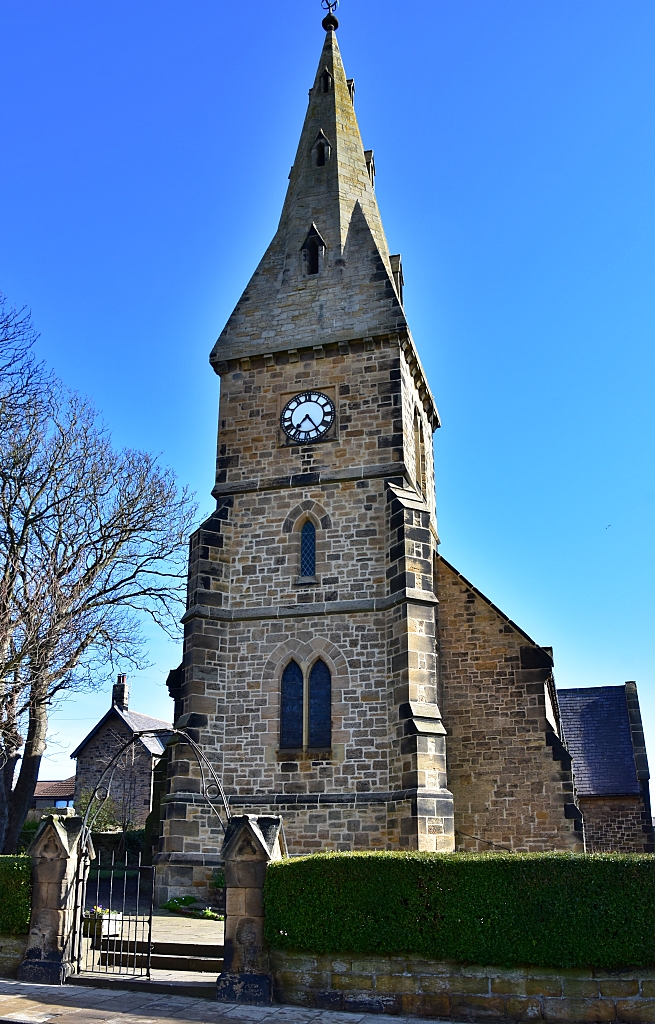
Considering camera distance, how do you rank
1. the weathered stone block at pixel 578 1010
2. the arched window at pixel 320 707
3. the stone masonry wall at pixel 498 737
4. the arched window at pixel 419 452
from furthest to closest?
1. the arched window at pixel 419 452
2. the stone masonry wall at pixel 498 737
3. the arched window at pixel 320 707
4. the weathered stone block at pixel 578 1010

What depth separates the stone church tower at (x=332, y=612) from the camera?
16.1 m

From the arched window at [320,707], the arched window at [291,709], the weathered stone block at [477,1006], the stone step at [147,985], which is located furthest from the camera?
the arched window at [291,709]

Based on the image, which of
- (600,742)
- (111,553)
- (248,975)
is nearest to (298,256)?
(111,553)

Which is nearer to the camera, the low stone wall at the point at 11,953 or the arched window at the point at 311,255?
the low stone wall at the point at 11,953

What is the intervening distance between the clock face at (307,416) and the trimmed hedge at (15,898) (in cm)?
1077

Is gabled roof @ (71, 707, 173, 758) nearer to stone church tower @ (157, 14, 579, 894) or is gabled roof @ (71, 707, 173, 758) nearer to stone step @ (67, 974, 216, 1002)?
stone church tower @ (157, 14, 579, 894)

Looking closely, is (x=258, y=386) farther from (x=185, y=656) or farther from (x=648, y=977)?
(x=648, y=977)

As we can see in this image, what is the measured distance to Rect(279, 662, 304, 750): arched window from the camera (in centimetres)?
1695

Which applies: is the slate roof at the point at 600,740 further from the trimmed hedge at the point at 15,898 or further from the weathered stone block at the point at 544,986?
the trimmed hedge at the point at 15,898

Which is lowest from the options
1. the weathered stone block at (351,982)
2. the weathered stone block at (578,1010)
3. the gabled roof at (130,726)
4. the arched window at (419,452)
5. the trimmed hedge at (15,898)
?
the weathered stone block at (578,1010)

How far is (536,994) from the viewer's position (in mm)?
8875

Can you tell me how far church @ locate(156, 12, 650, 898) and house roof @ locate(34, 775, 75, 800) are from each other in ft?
109

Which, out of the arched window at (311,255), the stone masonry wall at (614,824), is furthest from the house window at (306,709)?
the stone masonry wall at (614,824)

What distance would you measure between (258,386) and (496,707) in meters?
8.89
